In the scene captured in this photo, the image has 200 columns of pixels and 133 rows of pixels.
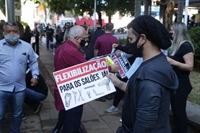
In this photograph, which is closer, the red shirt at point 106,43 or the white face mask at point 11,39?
the white face mask at point 11,39

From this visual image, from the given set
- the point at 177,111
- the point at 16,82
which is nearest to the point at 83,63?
the point at 16,82

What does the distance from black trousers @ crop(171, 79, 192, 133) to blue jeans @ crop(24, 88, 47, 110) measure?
2.72m

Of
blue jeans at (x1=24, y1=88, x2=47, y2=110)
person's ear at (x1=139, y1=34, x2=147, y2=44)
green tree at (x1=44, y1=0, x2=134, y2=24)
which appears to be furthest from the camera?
Answer: green tree at (x1=44, y1=0, x2=134, y2=24)

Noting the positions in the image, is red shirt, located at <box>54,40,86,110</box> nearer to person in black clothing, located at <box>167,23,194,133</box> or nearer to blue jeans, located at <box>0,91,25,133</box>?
blue jeans, located at <box>0,91,25,133</box>

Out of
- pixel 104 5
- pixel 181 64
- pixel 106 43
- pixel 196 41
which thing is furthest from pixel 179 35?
pixel 104 5

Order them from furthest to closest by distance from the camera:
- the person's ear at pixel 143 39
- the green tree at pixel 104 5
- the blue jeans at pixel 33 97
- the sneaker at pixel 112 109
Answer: the green tree at pixel 104 5 → the sneaker at pixel 112 109 → the blue jeans at pixel 33 97 → the person's ear at pixel 143 39

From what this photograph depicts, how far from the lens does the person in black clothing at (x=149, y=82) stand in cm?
166

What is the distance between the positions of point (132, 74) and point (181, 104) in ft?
6.10

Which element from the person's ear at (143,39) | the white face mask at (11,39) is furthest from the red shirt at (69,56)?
the person's ear at (143,39)

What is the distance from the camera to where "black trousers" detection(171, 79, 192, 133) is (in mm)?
3717

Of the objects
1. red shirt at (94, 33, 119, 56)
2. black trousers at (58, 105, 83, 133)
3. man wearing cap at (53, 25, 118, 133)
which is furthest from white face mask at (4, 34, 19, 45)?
red shirt at (94, 33, 119, 56)

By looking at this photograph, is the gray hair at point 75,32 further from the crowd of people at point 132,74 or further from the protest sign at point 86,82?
the protest sign at point 86,82

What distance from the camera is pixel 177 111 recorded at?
3836mm

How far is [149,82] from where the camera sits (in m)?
1.65
